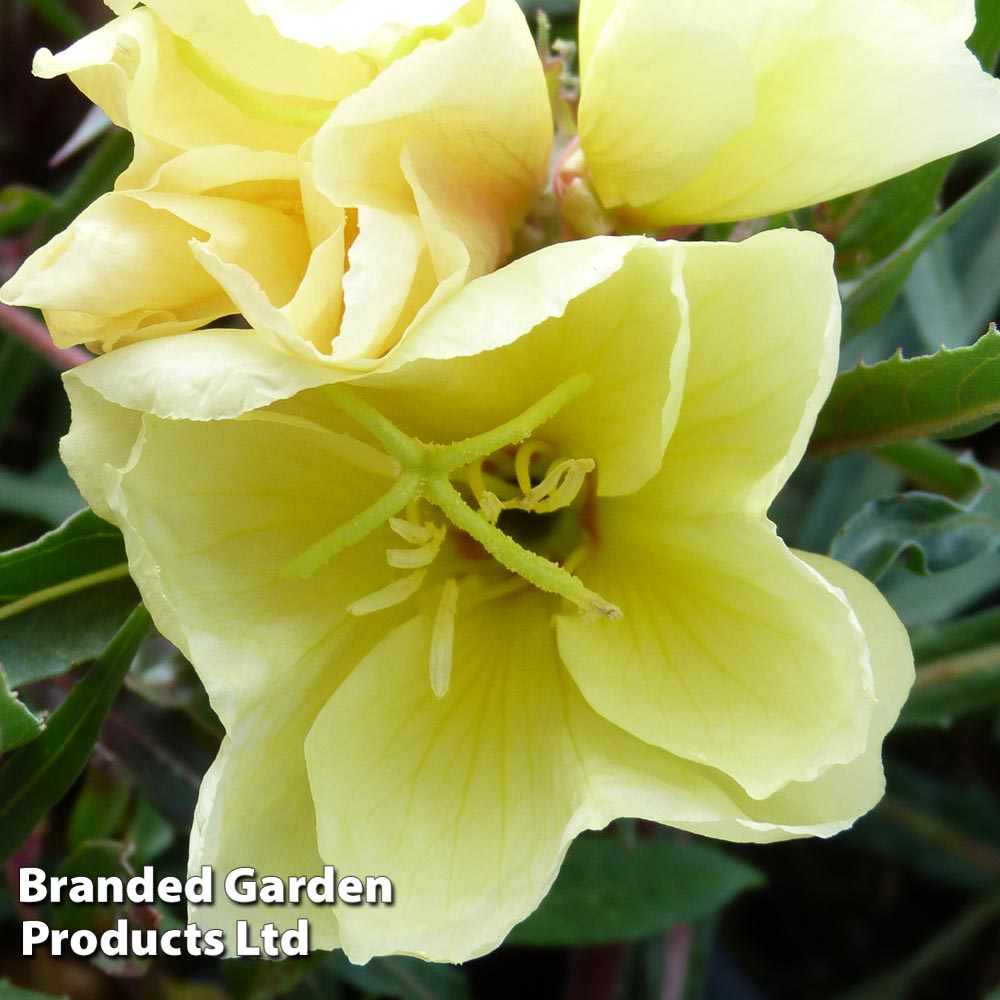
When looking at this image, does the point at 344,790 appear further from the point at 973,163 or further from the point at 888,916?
the point at 973,163

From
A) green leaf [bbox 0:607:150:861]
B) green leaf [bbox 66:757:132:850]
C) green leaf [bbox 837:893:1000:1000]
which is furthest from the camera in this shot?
green leaf [bbox 837:893:1000:1000]

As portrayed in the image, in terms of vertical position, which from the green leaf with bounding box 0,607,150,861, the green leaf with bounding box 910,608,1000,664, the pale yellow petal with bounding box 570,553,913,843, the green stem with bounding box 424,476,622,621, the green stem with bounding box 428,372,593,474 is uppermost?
the green stem with bounding box 428,372,593,474

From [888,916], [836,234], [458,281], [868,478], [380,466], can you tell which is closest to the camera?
[458,281]

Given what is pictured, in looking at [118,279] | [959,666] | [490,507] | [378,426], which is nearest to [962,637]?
[959,666]

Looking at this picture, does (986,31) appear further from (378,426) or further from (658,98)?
(378,426)

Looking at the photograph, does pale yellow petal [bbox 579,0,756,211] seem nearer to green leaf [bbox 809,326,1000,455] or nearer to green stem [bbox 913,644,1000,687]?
green leaf [bbox 809,326,1000,455]

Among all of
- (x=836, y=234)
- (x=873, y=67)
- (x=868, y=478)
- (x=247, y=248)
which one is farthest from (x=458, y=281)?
(x=868, y=478)

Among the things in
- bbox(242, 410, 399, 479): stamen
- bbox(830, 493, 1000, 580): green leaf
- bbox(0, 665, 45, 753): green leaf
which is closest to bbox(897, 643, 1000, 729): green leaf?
bbox(830, 493, 1000, 580): green leaf
